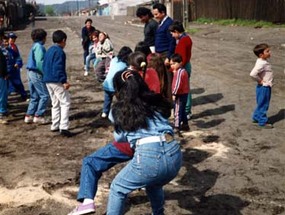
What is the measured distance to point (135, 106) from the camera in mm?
3414

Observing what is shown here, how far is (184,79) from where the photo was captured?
22.7 feet

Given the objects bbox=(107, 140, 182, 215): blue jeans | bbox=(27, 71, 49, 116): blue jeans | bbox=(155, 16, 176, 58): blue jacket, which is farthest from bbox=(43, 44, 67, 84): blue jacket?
bbox=(107, 140, 182, 215): blue jeans

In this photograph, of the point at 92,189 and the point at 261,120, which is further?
the point at 261,120

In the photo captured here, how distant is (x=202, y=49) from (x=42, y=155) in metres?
Result: 13.4

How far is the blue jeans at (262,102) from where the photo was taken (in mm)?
7332

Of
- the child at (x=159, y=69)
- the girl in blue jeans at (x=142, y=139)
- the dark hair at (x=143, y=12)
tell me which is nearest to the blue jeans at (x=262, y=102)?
the dark hair at (x=143, y=12)

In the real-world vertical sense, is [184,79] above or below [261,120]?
above

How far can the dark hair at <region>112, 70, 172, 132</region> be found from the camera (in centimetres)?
340

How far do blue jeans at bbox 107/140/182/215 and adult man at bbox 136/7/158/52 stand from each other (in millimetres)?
4711

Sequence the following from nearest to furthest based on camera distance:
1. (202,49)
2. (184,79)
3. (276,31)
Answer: (184,79) < (202,49) < (276,31)

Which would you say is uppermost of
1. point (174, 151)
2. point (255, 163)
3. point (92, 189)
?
point (174, 151)

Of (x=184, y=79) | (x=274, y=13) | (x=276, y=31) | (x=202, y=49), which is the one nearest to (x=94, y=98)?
(x=184, y=79)

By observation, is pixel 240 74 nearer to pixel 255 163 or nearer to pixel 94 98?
pixel 94 98

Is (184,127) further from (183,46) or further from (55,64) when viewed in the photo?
(55,64)
